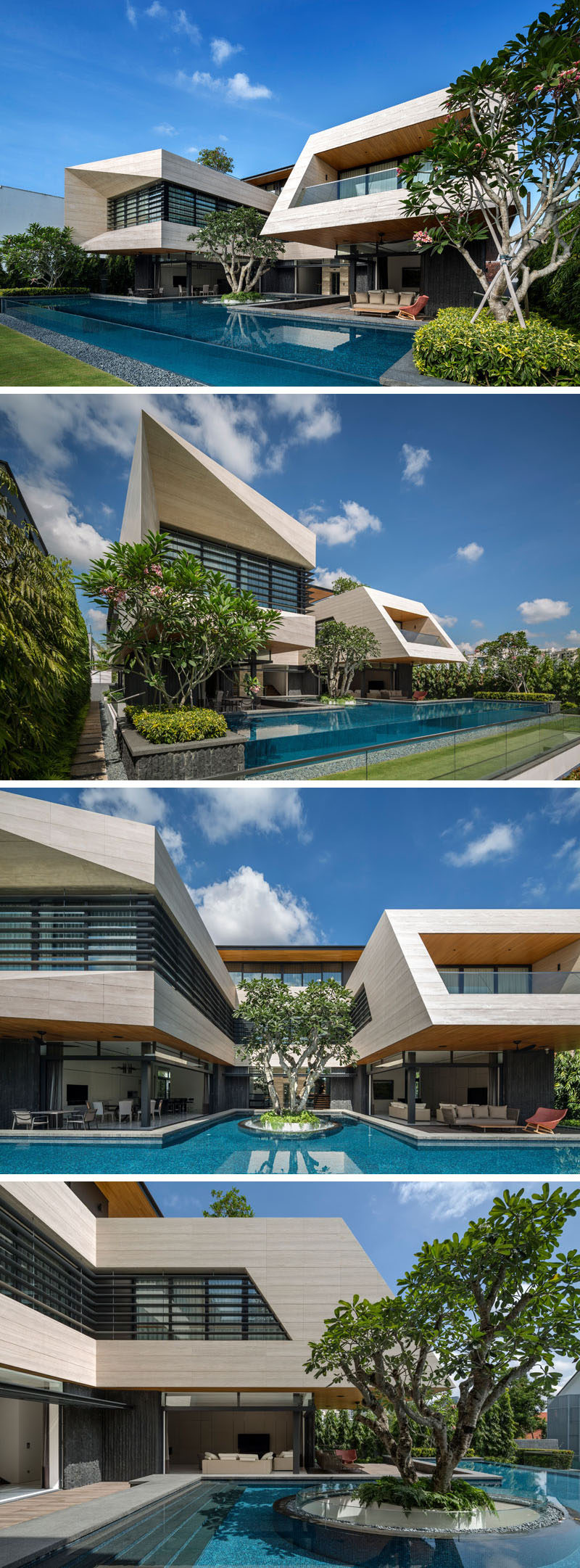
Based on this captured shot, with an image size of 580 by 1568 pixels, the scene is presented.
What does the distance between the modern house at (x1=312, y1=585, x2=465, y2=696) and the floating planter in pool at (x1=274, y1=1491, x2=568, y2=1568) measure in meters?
24.5

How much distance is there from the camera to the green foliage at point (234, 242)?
3222 cm

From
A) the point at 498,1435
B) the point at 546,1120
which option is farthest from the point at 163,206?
the point at 498,1435

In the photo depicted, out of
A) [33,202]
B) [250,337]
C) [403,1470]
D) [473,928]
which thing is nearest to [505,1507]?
[403,1470]

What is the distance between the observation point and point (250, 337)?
1552 centimetres

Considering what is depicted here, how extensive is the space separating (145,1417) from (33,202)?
4065cm

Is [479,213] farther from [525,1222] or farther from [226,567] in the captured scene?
[525,1222]

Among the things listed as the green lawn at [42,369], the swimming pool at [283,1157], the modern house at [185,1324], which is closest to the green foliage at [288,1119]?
the modern house at [185,1324]

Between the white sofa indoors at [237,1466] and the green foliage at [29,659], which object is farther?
the white sofa indoors at [237,1466]

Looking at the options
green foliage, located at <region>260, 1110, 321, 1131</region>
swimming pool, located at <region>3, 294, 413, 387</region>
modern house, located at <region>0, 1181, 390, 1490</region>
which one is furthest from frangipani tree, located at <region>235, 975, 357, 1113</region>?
swimming pool, located at <region>3, 294, 413, 387</region>

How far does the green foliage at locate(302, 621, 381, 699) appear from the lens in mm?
29453

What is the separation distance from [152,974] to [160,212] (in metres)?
31.6

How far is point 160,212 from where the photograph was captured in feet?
109

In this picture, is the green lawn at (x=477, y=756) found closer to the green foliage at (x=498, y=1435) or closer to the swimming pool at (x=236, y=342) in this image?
the swimming pool at (x=236, y=342)

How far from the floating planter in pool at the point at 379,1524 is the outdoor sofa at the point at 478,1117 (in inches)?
277
